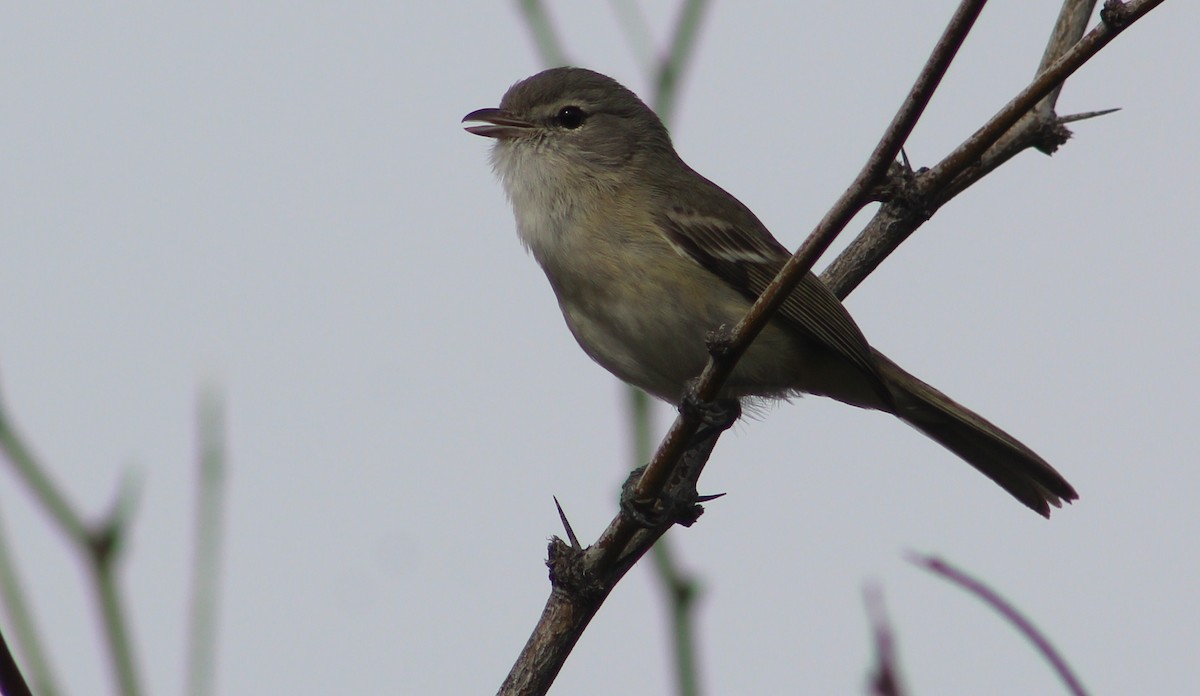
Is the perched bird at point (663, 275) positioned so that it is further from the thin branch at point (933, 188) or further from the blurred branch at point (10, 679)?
the blurred branch at point (10, 679)

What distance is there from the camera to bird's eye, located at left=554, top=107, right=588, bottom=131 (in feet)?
20.0

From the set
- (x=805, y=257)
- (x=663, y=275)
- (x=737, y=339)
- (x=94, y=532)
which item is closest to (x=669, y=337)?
(x=663, y=275)

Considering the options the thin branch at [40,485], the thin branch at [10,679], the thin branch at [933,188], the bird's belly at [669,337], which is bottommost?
the thin branch at [10,679]

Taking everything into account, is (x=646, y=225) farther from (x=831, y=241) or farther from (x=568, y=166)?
(x=831, y=241)

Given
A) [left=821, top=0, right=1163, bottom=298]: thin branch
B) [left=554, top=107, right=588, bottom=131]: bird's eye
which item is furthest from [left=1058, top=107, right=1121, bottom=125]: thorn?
[left=554, top=107, right=588, bottom=131]: bird's eye

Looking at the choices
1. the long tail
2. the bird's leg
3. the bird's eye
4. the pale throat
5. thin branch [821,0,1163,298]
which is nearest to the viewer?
the bird's leg

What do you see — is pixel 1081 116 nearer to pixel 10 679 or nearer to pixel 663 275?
pixel 663 275

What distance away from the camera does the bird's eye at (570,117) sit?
6.08 meters

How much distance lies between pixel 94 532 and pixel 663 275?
3057 millimetres

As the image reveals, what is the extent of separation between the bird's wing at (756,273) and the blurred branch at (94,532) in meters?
3.28

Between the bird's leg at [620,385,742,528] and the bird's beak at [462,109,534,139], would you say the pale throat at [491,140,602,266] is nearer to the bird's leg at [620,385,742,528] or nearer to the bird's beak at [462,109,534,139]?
the bird's beak at [462,109,534,139]

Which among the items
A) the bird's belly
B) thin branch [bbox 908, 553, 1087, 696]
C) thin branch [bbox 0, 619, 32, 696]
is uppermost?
the bird's belly

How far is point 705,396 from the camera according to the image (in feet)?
10.8

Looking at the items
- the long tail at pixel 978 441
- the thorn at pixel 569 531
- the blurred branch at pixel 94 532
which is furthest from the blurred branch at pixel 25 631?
the long tail at pixel 978 441
